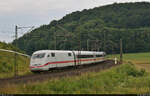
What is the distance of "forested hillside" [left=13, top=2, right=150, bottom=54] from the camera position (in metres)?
64.1

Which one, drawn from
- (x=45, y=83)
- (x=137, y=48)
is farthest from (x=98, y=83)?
(x=137, y=48)

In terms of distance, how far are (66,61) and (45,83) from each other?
787 inches

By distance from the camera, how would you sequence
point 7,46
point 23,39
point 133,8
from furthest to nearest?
point 133,8 → point 23,39 → point 7,46

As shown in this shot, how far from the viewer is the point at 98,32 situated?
4289 inches

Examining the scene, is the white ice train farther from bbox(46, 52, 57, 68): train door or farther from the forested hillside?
the forested hillside

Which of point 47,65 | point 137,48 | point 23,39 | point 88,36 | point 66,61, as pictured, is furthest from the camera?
point 137,48

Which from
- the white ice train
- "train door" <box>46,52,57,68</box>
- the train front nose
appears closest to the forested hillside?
the white ice train

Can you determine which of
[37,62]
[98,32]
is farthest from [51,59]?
[98,32]

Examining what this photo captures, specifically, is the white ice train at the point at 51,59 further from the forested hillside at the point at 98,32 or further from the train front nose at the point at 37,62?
the forested hillside at the point at 98,32

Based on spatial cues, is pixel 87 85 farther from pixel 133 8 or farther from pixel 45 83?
pixel 133 8

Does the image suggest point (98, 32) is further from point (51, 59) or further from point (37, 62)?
point (37, 62)

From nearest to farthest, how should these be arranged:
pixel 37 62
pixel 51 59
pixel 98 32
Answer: pixel 37 62
pixel 51 59
pixel 98 32

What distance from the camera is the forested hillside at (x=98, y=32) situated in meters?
64.1

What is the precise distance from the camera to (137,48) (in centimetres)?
12338
